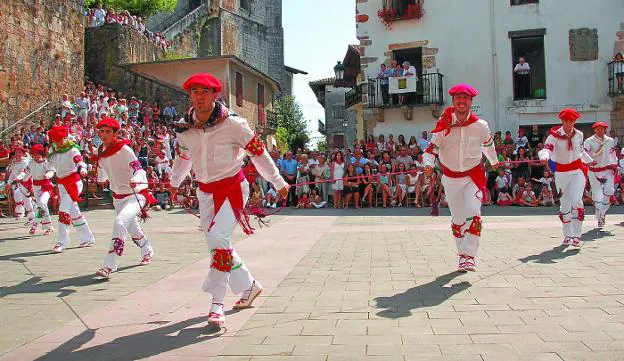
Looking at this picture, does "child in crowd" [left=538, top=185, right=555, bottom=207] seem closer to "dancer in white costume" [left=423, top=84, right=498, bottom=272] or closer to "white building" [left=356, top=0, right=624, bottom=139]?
"white building" [left=356, top=0, right=624, bottom=139]

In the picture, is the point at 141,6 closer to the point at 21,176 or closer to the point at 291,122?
the point at 291,122

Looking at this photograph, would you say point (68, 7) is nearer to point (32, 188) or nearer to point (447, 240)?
point (32, 188)

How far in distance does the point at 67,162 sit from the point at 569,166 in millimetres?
7807

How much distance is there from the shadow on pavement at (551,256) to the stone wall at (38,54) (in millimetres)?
19328

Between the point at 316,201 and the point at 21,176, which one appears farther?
the point at 316,201

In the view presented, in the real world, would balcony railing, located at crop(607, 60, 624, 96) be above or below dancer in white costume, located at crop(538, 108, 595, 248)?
above

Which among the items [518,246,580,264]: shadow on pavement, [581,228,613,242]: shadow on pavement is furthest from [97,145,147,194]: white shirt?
[581,228,613,242]: shadow on pavement

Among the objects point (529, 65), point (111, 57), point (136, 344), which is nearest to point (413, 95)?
point (529, 65)

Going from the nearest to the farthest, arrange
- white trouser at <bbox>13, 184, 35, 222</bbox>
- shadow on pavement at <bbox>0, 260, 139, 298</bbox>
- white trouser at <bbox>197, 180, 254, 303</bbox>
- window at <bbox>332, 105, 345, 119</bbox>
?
white trouser at <bbox>197, 180, 254, 303</bbox>, shadow on pavement at <bbox>0, 260, 139, 298</bbox>, white trouser at <bbox>13, 184, 35, 222</bbox>, window at <bbox>332, 105, 345, 119</bbox>

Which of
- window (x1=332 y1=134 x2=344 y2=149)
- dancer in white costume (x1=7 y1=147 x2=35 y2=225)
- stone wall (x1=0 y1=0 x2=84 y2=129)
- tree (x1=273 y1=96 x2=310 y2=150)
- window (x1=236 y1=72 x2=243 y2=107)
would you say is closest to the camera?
dancer in white costume (x1=7 y1=147 x2=35 y2=225)

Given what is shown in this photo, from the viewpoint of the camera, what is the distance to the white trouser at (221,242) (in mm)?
5035

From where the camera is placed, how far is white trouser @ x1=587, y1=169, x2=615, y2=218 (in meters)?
10.7

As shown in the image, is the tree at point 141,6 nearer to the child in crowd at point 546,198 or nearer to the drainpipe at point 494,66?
the drainpipe at point 494,66

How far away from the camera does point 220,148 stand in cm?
522
